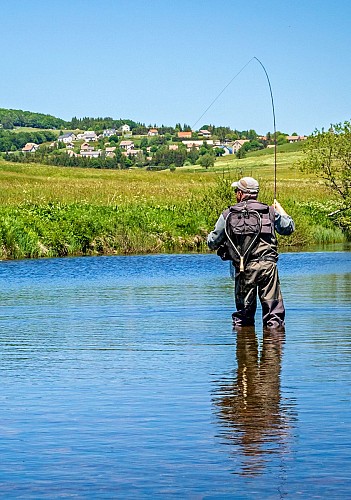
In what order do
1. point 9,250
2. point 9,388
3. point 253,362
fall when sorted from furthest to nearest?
point 9,250
point 253,362
point 9,388

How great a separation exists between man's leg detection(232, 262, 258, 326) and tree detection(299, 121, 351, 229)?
86.1 ft

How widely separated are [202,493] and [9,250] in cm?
2370

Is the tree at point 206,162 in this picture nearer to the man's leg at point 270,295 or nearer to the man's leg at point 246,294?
the man's leg at point 246,294

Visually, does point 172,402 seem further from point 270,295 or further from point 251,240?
point 270,295

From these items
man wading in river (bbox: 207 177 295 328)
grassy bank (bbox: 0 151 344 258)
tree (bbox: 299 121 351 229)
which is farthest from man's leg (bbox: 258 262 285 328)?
tree (bbox: 299 121 351 229)

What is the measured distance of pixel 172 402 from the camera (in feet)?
23.8

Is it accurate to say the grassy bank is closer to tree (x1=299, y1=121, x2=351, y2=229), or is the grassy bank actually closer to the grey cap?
tree (x1=299, y1=121, x2=351, y2=229)

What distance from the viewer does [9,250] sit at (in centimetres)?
2828

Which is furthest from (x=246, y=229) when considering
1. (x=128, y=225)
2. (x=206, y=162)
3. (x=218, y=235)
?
(x=206, y=162)

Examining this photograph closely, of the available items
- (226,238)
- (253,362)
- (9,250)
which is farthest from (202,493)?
(9,250)

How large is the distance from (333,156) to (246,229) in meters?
28.0

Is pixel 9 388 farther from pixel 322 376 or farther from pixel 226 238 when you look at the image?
pixel 226 238

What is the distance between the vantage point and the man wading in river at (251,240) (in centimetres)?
1009

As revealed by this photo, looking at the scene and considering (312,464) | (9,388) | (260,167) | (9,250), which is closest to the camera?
(312,464)
